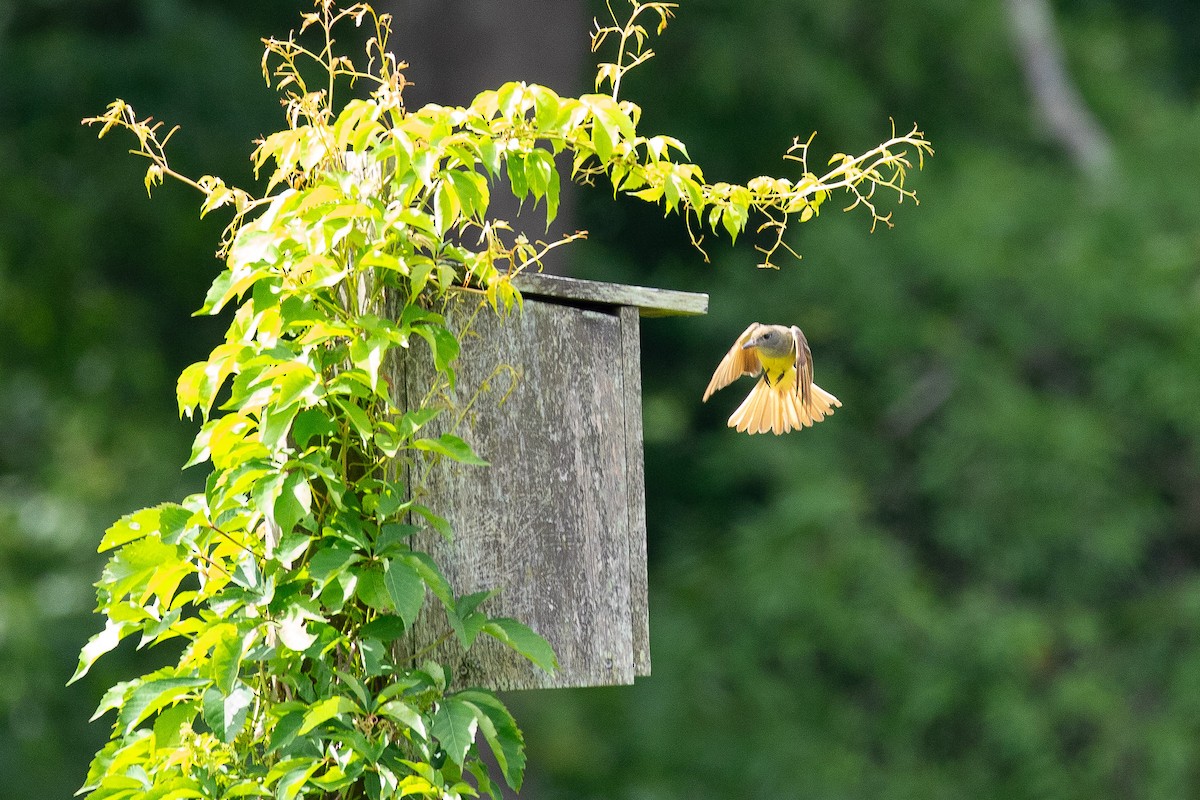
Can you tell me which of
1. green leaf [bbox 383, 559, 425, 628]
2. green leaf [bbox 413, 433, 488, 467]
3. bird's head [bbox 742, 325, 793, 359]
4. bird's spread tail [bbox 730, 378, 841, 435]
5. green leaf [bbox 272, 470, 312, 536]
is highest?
bird's head [bbox 742, 325, 793, 359]

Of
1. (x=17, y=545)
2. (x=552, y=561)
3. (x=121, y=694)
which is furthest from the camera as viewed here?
(x=17, y=545)

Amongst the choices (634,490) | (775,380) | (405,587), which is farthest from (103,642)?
(775,380)

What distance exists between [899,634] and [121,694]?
5.83 metres

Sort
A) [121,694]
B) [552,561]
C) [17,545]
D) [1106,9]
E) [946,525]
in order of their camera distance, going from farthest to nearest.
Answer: [1106,9] → [946,525] → [17,545] → [552,561] → [121,694]

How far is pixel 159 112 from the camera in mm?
8047

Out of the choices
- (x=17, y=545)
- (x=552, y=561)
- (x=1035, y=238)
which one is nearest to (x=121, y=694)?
(x=552, y=561)

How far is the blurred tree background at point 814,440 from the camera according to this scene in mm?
7801

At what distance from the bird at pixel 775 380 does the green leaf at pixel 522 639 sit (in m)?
0.91

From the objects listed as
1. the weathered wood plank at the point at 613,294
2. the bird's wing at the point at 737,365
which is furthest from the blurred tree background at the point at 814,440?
the weathered wood plank at the point at 613,294

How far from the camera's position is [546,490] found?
279 cm

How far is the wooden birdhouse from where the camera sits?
268 cm

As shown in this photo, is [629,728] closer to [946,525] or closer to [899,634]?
[899,634]

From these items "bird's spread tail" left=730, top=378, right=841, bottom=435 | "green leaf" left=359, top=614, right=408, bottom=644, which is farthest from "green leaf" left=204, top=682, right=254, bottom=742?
"bird's spread tail" left=730, top=378, right=841, bottom=435

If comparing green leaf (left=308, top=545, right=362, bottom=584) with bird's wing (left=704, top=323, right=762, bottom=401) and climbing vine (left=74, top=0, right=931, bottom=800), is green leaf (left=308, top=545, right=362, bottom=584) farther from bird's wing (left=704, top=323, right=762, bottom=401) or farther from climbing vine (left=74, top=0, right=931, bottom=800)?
bird's wing (left=704, top=323, right=762, bottom=401)
